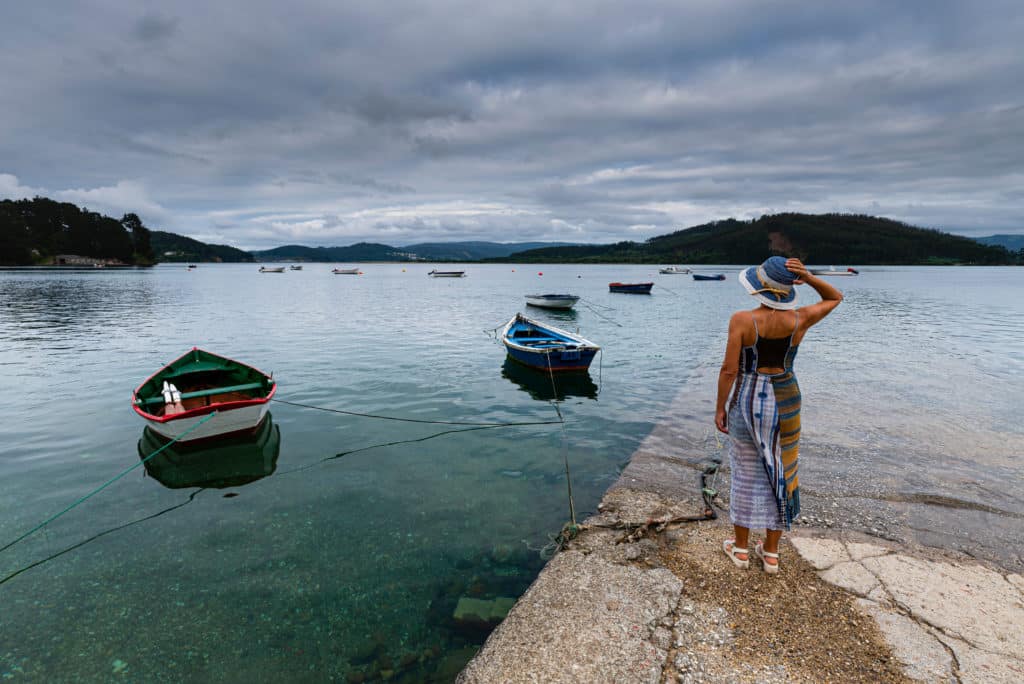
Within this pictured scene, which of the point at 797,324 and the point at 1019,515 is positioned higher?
the point at 797,324

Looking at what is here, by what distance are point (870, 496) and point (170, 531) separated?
41.5 feet

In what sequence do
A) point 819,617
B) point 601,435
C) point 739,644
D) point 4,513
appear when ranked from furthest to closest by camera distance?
point 601,435
point 4,513
point 819,617
point 739,644

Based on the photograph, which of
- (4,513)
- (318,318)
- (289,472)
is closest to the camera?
(4,513)

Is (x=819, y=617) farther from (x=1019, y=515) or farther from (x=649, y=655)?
(x=1019, y=515)

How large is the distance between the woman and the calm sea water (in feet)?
11.2

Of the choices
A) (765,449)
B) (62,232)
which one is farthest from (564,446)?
(62,232)

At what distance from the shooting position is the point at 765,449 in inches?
212

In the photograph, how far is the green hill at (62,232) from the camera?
16525cm

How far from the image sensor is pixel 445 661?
571cm

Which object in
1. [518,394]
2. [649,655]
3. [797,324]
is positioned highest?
[797,324]

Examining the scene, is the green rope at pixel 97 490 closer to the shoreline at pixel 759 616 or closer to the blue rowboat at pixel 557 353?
the shoreline at pixel 759 616

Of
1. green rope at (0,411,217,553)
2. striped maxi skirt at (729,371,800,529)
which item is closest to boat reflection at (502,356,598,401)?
green rope at (0,411,217,553)

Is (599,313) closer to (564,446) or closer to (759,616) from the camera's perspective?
(564,446)

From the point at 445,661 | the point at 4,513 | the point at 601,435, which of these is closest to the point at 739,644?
the point at 445,661
